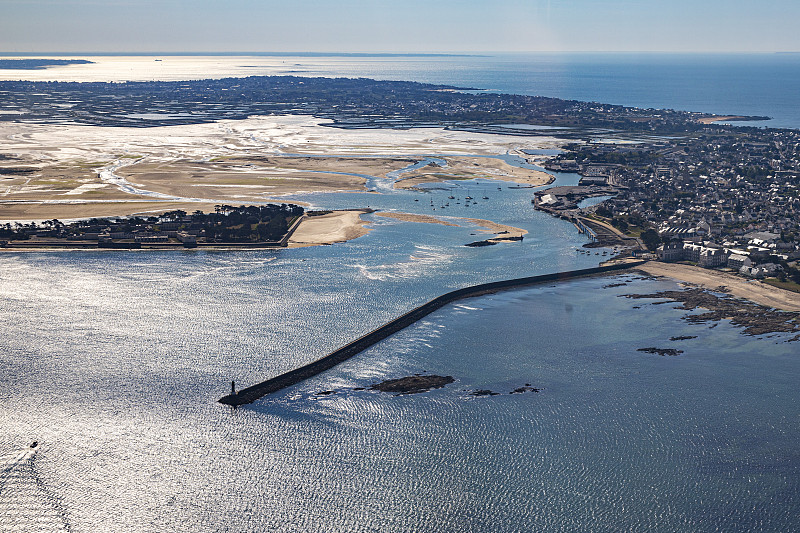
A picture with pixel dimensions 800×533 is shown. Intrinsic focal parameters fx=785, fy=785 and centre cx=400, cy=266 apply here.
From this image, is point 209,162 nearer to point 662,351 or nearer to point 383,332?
point 383,332

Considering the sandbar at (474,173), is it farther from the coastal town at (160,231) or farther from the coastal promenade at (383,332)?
the coastal promenade at (383,332)

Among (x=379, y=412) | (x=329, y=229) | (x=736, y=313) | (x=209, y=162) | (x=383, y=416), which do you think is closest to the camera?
(x=383, y=416)

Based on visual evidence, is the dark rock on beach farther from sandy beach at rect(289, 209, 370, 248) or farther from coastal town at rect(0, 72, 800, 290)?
sandy beach at rect(289, 209, 370, 248)

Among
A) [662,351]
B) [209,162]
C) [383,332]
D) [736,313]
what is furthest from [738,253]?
[209,162]

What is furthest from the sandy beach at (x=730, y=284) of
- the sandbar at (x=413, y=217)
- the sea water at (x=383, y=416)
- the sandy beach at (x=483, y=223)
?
the sandbar at (x=413, y=217)

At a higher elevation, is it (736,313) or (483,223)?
(483,223)

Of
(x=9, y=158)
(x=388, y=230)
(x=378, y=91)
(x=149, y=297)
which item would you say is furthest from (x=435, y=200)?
(x=378, y=91)
